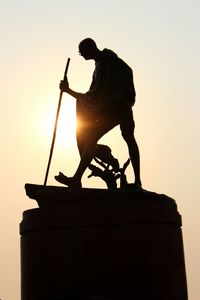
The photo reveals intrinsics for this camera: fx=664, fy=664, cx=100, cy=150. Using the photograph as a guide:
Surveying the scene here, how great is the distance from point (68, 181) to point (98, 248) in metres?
1.63

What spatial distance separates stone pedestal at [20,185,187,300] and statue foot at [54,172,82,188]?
566mm

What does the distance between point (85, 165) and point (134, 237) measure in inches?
71.3

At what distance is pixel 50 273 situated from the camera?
33.5 feet

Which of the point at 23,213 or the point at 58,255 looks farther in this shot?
the point at 23,213

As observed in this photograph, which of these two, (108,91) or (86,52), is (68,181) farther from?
(86,52)

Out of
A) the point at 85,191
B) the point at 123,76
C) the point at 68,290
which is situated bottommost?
the point at 68,290

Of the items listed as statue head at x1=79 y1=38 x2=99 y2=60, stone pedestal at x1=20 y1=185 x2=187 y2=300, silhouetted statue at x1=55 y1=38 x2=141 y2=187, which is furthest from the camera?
statue head at x1=79 y1=38 x2=99 y2=60

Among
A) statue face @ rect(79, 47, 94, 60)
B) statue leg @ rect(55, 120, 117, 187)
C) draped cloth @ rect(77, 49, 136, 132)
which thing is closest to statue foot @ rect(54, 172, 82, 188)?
statue leg @ rect(55, 120, 117, 187)

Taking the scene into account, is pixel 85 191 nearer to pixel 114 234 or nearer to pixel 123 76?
pixel 114 234

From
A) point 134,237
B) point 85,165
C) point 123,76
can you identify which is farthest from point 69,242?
point 123,76

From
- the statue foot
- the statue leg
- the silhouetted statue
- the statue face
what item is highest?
the statue face

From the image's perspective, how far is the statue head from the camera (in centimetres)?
1183

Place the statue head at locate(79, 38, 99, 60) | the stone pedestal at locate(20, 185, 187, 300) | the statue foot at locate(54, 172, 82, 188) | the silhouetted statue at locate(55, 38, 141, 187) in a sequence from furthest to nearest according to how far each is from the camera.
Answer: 1. the statue head at locate(79, 38, 99, 60)
2. the silhouetted statue at locate(55, 38, 141, 187)
3. the statue foot at locate(54, 172, 82, 188)
4. the stone pedestal at locate(20, 185, 187, 300)

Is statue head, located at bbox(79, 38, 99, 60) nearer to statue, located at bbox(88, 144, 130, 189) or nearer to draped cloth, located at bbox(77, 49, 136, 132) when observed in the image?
draped cloth, located at bbox(77, 49, 136, 132)
